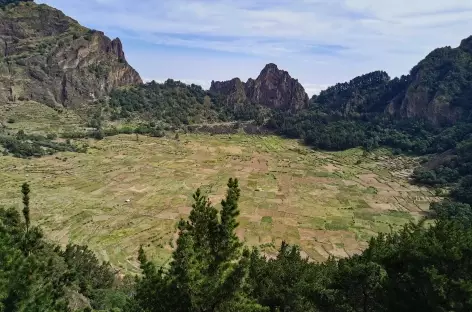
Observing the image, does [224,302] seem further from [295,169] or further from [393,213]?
[295,169]

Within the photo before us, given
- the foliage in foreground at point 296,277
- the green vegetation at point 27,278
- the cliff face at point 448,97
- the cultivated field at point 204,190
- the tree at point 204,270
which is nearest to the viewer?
the tree at point 204,270

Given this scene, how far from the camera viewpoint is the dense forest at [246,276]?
749 inches

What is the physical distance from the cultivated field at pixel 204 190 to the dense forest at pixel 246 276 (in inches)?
1372

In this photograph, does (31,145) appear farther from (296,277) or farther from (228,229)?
(228,229)

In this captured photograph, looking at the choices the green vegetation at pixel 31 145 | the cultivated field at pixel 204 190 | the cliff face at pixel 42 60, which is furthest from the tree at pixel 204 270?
the cliff face at pixel 42 60

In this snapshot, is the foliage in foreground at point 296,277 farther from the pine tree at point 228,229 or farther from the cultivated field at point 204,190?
the cultivated field at point 204,190

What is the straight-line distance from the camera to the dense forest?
19016mm

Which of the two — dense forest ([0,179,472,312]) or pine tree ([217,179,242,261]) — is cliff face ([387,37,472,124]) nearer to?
dense forest ([0,179,472,312])

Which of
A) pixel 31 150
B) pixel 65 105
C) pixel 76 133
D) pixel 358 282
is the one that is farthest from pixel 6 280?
pixel 65 105

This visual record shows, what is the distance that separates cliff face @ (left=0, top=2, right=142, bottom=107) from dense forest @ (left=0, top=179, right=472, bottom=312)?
154368mm

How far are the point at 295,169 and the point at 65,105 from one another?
108 meters

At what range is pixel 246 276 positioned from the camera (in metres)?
26.6

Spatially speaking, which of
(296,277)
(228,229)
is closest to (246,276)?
(296,277)

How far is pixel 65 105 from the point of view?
182750 millimetres
